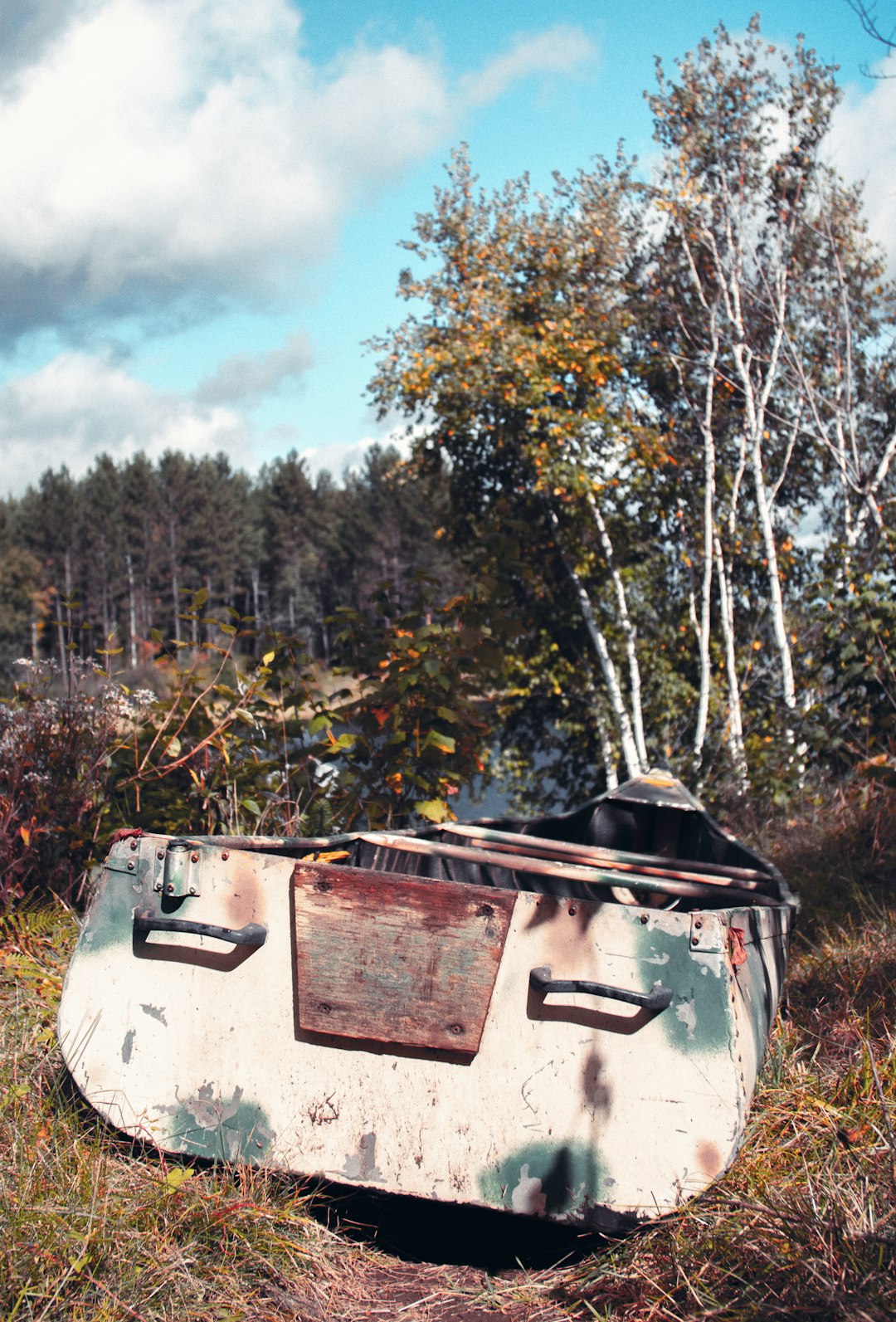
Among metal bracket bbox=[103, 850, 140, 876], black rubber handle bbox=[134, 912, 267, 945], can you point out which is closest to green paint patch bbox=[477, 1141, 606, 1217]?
black rubber handle bbox=[134, 912, 267, 945]

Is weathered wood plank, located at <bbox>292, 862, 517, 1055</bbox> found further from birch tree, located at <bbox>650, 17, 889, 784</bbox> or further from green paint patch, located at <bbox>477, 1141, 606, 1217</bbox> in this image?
birch tree, located at <bbox>650, 17, 889, 784</bbox>

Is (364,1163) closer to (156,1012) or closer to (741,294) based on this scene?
(156,1012)

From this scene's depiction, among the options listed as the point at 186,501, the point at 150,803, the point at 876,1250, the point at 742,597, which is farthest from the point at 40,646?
the point at 876,1250

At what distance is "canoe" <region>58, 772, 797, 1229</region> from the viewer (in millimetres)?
2549

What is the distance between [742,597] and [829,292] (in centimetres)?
355

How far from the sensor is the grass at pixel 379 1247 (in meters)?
2.27

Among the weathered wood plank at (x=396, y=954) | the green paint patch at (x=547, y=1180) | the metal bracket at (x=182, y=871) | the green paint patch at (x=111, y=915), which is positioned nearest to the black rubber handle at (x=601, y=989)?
the weathered wood plank at (x=396, y=954)

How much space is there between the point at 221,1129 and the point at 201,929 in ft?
1.74

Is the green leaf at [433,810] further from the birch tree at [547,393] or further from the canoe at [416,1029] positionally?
the birch tree at [547,393]

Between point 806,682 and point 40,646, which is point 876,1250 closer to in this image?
point 806,682

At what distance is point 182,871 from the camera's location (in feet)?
9.14

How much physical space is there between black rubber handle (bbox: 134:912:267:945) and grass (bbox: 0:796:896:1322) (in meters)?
A: 0.60

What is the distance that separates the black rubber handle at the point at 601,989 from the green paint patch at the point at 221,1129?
822 mm

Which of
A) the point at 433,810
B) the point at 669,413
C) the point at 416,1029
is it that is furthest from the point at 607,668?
the point at 416,1029
